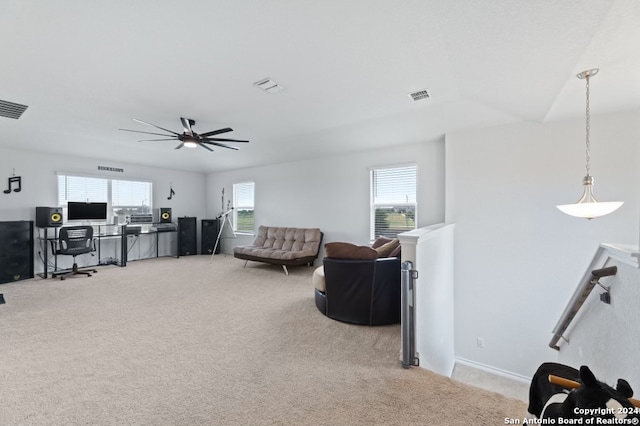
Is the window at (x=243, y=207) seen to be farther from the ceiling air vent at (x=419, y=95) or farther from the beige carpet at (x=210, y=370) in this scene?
the ceiling air vent at (x=419, y=95)

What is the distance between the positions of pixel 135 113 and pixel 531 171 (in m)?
5.46

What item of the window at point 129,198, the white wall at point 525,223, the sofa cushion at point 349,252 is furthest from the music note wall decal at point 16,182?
the white wall at point 525,223

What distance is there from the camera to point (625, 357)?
4.54 ft

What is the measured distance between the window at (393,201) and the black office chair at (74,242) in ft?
17.9

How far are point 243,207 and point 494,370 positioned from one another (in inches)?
250

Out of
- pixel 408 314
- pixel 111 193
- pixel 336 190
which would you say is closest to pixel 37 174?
pixel 111 193

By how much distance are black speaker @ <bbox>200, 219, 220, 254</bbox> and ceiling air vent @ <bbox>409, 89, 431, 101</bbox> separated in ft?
20.1

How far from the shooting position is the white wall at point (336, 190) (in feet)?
15.7

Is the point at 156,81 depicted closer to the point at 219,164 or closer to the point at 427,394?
the point at 427,394

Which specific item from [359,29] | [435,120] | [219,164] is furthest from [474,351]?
[219,164]

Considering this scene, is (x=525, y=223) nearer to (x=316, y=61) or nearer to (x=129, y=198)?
(x=316, y=61)

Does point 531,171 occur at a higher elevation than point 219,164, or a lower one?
lower

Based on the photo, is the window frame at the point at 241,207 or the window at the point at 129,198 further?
the window frame at the point at 241,207

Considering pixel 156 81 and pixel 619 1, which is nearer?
pixel 619 1
